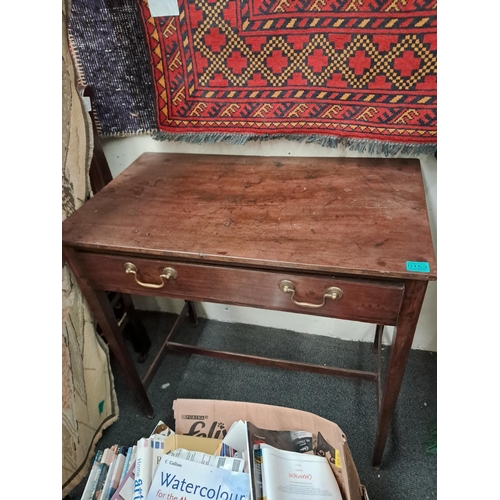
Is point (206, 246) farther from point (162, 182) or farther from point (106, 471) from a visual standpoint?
point (106, 471)

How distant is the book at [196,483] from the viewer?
37.6 inches

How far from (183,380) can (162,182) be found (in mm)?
829

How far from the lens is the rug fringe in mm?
1061

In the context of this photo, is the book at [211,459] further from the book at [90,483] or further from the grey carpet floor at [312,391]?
the grey carpet floor at [312,391]

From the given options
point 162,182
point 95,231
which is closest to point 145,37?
point 162,182

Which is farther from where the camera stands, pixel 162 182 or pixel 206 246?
pixel 162 182

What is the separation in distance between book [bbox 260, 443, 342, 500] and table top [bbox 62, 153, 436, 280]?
0.50 metres

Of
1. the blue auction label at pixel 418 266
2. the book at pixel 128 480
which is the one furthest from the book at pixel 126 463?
the blue auction label at pixel 418 266

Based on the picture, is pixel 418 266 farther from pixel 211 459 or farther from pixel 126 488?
pixel 126 488

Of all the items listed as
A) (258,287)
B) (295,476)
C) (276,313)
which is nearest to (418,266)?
(258,287)

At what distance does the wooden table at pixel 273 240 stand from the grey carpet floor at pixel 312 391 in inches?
6.3

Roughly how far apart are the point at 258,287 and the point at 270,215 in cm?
18

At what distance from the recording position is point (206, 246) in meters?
0.86
